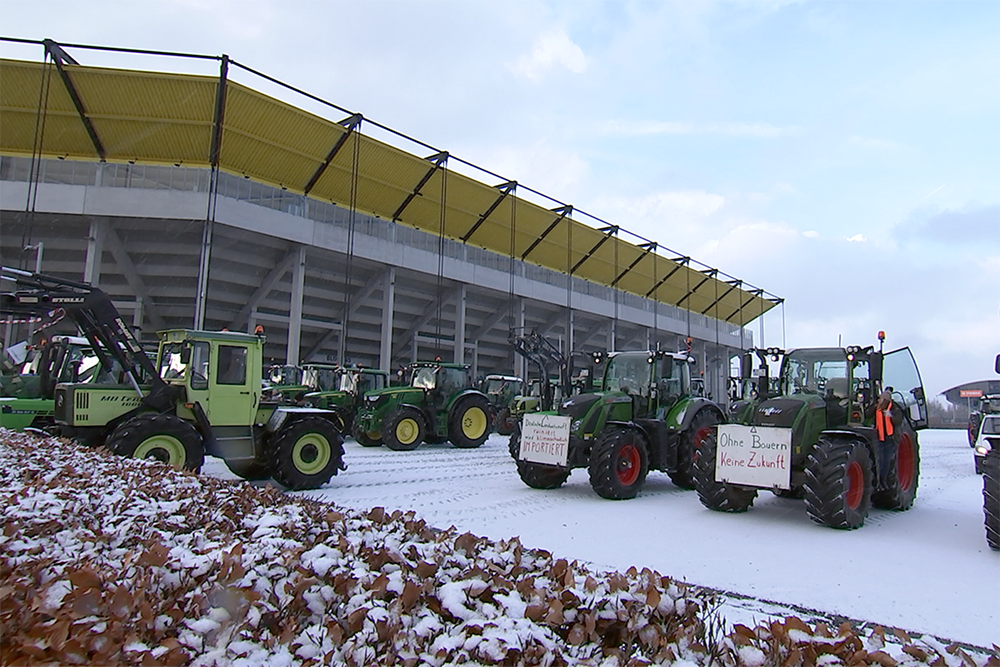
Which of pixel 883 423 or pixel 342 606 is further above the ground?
pixel 883 423

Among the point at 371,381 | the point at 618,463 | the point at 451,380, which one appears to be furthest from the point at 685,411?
the point at 371,381

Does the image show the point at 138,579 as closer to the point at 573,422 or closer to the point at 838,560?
the point at 838,560

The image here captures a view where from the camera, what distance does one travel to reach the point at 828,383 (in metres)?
7.40

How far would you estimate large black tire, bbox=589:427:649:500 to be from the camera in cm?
755

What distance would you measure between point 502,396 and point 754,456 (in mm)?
14196

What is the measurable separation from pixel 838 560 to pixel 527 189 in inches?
836

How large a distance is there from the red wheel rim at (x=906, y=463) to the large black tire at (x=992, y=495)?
189 centimetres

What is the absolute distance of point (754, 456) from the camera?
260 inches

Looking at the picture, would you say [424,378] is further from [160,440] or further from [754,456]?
[754,456]

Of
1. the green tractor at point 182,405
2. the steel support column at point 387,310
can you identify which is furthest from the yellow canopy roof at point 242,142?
the green tractor at point 182,405

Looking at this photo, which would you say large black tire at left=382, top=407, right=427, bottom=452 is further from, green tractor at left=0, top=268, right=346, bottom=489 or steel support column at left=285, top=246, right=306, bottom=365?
steel support column at left=285, top=246, right=306, bottom=365

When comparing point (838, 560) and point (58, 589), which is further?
point (838, 560)

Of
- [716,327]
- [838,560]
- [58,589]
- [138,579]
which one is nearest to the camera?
[58,589]

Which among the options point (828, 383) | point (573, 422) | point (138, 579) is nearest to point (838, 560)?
point (828, 383)
